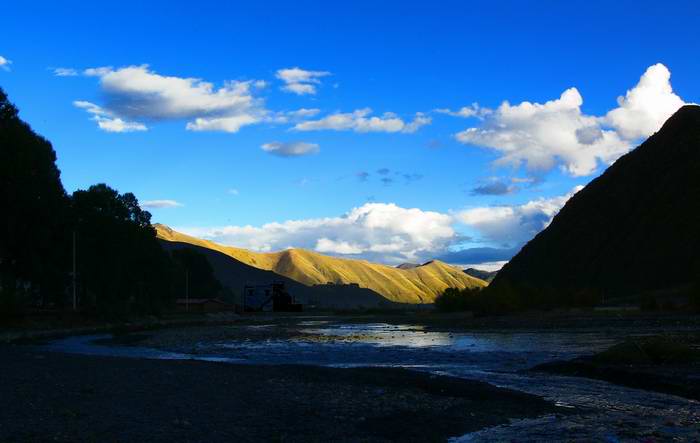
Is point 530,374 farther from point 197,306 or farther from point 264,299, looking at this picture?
point 197,306

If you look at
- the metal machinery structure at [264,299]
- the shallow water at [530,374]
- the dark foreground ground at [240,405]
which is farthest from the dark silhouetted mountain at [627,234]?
the dark foreground ground at [240,405]

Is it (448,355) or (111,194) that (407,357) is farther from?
(111,194)

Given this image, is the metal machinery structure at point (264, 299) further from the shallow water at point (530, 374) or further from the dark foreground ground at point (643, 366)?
the dark foreground ground at point (643, 366)

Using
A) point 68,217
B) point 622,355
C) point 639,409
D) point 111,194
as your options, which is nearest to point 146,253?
point 111,194

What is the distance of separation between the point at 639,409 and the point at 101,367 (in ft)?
59.7

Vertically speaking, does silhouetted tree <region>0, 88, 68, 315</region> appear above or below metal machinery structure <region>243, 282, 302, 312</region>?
above

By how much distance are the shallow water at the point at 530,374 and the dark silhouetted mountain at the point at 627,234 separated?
55367mm

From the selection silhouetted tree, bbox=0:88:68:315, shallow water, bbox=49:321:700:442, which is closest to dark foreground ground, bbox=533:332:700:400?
shallow water, bbox=49:321:700:442

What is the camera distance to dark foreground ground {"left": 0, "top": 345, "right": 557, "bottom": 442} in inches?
508

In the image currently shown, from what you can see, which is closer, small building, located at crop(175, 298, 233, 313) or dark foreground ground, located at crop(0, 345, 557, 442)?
dark foreground ground, located at crop(0, 345, 557, 442)

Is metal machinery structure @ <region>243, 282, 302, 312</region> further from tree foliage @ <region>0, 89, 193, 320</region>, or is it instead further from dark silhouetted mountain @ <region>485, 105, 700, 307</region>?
dark silhouetted mountain @ <region>485, 105, 700, 307</region>

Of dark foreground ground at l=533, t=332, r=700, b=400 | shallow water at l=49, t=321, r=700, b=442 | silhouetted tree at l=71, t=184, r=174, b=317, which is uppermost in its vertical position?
silhouetted tree at l=71, t=184, r=174, b=317

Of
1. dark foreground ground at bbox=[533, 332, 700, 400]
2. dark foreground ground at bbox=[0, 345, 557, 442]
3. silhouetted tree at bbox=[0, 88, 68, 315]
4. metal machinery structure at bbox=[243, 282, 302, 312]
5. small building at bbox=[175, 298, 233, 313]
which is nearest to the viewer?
dark foreground ground at bbox=[0, 345, 557, 442]

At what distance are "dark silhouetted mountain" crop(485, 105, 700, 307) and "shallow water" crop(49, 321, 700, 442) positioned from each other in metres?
55.4
